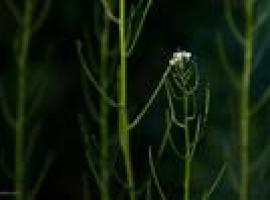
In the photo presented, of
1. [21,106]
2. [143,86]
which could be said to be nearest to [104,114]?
[21,106]

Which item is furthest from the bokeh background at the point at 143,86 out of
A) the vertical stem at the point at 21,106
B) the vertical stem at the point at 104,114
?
the vertical stem at the point at 104,114

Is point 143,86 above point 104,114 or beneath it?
above

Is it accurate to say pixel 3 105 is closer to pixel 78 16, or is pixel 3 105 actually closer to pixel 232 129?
pixel 78 16

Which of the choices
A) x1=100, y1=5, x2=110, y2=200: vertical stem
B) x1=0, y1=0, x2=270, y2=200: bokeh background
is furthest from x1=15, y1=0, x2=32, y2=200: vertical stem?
x1=100, y1=5, x2=110, y2=200: vertical stem

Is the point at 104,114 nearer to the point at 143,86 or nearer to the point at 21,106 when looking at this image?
the point at 21,106

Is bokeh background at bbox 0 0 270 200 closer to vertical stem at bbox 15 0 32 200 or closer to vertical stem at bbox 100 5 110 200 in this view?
vertical stem at bbox 15 0 32 200

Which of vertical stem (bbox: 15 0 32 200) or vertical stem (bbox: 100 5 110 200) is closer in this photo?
vertical stem (bbox: 100 5 110 200)

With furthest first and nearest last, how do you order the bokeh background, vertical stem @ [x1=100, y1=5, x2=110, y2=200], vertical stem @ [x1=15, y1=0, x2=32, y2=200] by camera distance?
the bokeh background < vertical stem @ [x1=15, y1=0, x2=32, y2=200] < vertical stem @ [x1=100, y1=5, x2=110, y2=200]

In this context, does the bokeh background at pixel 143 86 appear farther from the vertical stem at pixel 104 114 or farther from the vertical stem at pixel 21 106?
the vertical stem at pixel 104 114
